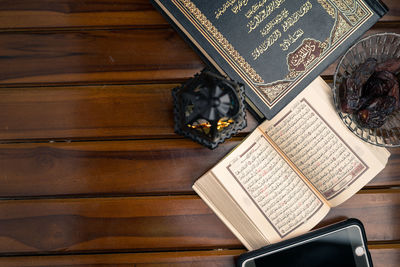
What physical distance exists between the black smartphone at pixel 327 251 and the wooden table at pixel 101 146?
0.10 ft

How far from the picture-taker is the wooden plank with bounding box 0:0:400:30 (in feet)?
2.36

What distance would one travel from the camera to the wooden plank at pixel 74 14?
28.3 inches

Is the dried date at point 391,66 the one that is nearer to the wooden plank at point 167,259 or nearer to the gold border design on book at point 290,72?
the gold border design on book at point 290,72

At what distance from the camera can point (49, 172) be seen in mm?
715

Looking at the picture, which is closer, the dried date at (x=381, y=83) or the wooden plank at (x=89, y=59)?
the dried date at (x=381, y=83)

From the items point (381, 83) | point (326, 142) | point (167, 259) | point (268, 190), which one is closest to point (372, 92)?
point (381, 83)

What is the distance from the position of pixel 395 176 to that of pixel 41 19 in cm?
82

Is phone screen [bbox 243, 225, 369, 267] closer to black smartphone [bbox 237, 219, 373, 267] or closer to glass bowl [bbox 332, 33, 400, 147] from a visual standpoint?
black smartphone [bbox 237, 219, 373, 267]

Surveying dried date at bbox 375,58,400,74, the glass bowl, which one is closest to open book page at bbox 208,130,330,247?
the glass bowl

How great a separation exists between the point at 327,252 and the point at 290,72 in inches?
14.9

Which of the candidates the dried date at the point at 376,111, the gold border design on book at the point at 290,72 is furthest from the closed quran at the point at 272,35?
the dried date at the point at 376,111

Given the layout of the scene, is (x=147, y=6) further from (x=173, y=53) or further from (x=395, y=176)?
(x=395, y=176)

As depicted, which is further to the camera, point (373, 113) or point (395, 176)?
point (395, 176)

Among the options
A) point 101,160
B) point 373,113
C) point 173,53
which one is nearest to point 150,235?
point 101,160
